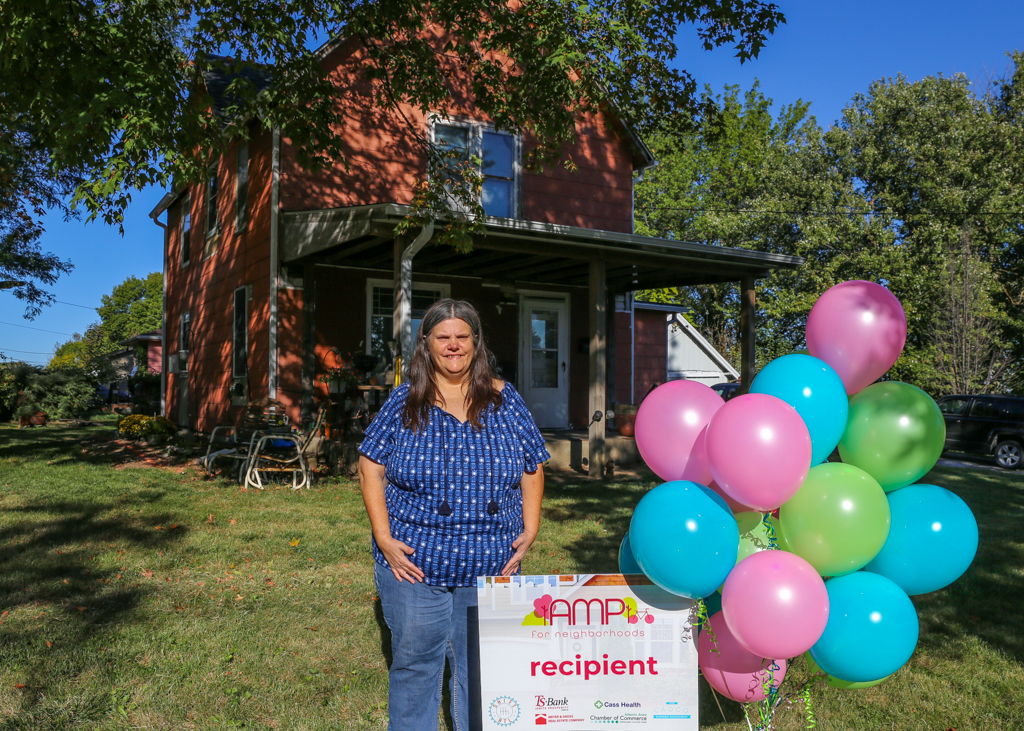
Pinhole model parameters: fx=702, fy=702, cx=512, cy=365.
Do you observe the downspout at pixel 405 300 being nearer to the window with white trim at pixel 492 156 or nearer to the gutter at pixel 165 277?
the window with white trim at pixel 492 156

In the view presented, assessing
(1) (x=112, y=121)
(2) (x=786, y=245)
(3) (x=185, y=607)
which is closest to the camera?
(3) (x=185, y=607)

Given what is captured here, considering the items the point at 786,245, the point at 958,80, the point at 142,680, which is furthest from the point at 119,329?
the point at 142,680

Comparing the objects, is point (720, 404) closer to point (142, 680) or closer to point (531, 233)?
point (142, 680)

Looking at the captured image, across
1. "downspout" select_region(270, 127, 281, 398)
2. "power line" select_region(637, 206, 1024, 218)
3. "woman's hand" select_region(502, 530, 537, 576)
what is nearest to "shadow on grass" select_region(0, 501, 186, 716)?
"woman's hand" select_region(502, 530, 537, 576)

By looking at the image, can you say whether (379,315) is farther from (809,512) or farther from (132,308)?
(132,308)

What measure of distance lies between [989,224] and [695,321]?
13804 mm

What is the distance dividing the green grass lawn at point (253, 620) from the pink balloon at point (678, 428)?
3.69 feet

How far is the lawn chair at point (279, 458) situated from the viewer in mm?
8594

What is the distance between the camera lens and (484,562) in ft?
7.83

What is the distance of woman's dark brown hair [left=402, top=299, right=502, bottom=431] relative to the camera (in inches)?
95.7

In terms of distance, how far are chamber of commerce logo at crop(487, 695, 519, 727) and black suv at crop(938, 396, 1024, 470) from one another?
13578 millimetres

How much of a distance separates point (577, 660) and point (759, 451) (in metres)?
0.93

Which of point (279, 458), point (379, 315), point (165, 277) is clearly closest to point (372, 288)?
point (379, 315)

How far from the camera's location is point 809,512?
2.35 meters
